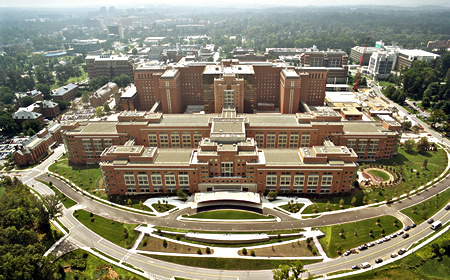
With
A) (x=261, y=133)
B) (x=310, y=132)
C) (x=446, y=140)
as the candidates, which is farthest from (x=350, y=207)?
(x=446, y=140)

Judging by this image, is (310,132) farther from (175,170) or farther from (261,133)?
(175,170)

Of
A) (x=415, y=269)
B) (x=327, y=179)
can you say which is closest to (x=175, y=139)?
(x=327, y=179)

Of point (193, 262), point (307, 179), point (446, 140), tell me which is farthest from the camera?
point (446, 140)

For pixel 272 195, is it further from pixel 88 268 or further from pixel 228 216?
pixel 88 268

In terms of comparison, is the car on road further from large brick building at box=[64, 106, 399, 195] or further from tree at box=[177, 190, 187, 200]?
tree at box=[177, 190, 187, 200]

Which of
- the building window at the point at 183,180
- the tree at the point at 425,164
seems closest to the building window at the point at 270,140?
the building window at the point at 183,180

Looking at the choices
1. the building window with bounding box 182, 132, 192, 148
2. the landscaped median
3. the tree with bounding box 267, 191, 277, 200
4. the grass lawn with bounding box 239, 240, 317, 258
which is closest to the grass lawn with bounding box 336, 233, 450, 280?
the grass lawn with bounding box 239, 240, 317, 258
